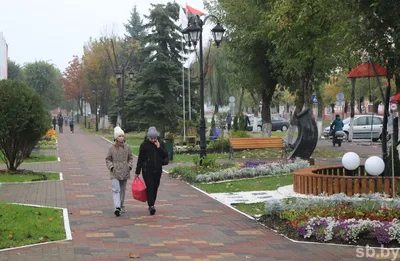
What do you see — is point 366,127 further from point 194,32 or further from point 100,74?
point 100,74

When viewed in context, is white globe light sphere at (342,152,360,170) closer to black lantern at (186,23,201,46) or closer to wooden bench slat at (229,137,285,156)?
black lantern at (186,23,201,46)

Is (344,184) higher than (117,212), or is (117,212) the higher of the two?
(344,184)

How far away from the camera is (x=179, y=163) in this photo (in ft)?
72.2

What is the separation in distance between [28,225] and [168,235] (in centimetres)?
228

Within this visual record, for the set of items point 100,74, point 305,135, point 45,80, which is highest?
point 45,80

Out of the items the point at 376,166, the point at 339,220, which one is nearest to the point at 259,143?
the point at 376,166

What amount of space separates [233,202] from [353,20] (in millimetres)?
4448

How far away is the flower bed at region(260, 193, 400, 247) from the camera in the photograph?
8312 mm

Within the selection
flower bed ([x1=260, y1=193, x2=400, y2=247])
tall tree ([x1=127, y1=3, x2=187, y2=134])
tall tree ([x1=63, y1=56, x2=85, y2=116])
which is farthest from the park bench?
tall tree ([x1=63, y1=56, x2=85, y2=116])

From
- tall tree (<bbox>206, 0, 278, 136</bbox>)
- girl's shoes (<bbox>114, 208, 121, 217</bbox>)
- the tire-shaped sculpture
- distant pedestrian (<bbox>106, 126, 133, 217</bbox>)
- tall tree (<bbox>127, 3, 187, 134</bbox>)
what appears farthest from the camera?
tall tree (<bbox>127, 3, 187, 134</bbox>)

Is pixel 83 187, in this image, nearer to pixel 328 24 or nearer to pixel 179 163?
pixel 179 163

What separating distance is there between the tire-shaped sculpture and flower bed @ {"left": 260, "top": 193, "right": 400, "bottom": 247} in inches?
340

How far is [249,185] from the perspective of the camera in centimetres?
1498

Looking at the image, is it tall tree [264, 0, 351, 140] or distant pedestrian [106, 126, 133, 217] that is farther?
tall tree [264, 0, 351, 140]
